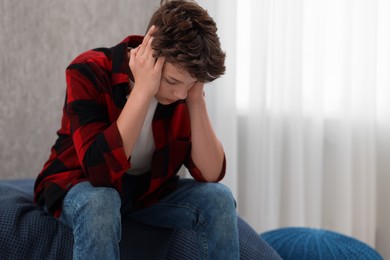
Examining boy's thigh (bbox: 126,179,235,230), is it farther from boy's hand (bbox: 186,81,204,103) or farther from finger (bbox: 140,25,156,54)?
finger (bbox: 140,25,156,54)

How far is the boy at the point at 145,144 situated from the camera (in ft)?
4.09

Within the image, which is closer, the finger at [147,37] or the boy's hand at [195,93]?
the finger at [147,37]

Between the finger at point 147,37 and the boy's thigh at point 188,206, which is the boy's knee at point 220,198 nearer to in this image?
the boy's thigh at point 188,206

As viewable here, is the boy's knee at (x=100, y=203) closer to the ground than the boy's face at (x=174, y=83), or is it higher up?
closer to the ground

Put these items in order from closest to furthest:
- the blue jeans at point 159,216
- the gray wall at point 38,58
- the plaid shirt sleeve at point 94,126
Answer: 1. the blue jeans at point 159,216
2. the plaid shirt sleeve at point 94,126
3. the gray wall at point 38,58

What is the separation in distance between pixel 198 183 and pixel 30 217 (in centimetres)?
47

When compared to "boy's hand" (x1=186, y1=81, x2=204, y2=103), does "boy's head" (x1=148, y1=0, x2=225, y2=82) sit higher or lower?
higher

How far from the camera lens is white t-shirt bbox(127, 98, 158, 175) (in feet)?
4.73

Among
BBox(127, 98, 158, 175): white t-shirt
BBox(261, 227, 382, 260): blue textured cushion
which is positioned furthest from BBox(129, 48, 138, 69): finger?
BBox(261, 227, 382, 260): blue textured cushion

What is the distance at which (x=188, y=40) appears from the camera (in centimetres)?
126

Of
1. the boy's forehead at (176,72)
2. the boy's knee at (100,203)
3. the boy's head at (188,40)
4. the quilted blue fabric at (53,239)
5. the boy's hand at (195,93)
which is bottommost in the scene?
the quilted blue fabric at (53,239)

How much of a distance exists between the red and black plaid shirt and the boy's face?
98 mm

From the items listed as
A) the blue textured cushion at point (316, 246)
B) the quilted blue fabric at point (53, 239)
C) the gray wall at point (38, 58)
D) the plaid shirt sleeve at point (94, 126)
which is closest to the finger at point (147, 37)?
the plaid shirt sleeve at point (94, 126)

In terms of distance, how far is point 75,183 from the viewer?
133 cm
